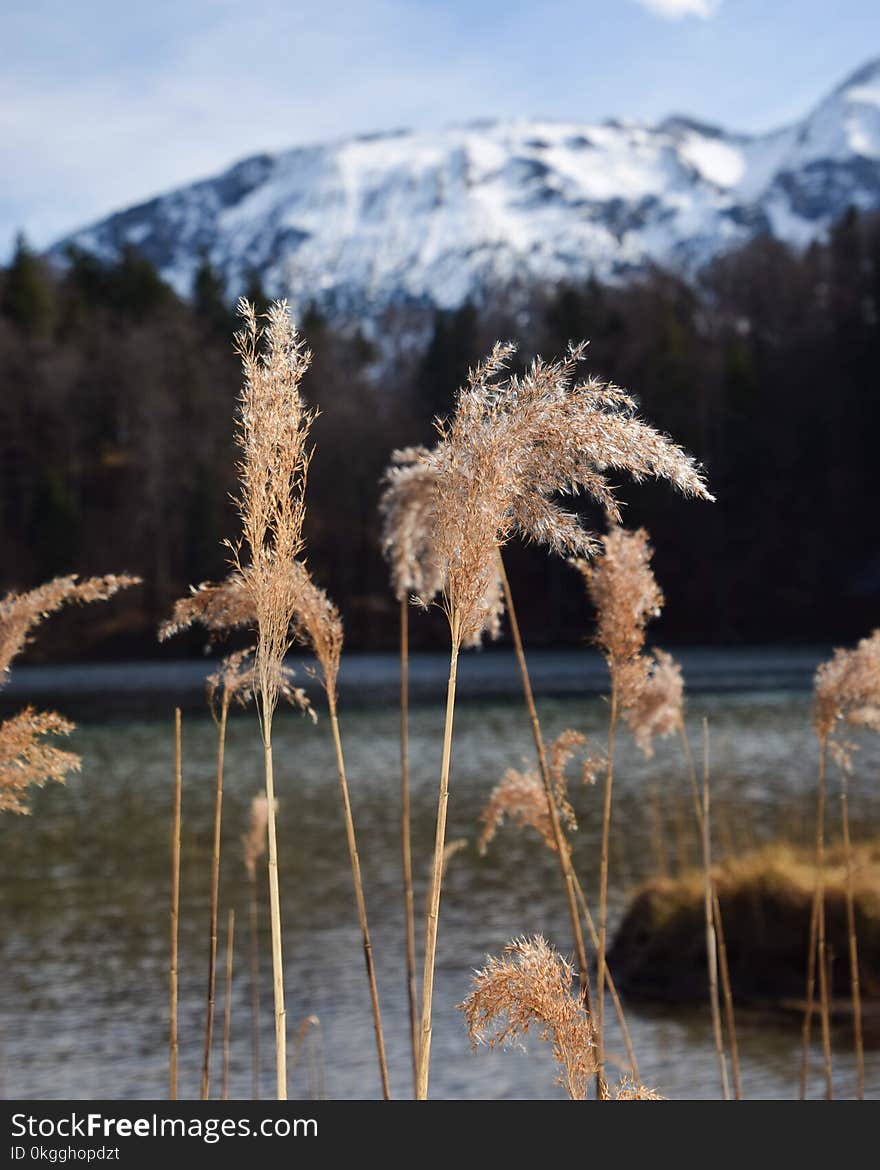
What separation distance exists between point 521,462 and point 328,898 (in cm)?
1498

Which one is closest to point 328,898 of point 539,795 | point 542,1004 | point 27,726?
point 539,795

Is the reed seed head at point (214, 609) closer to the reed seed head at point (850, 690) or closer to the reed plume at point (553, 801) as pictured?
the reed plume at point (553, 801)

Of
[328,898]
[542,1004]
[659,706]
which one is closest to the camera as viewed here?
→ [542,1004]

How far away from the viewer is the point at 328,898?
1723 cm

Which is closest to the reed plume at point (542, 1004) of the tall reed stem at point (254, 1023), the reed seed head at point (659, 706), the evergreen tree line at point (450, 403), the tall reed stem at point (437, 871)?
the tall reed stem at point (437, 871)

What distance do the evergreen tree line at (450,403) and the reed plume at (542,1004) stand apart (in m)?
57.0

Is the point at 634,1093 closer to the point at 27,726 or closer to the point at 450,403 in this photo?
the point at 27,726

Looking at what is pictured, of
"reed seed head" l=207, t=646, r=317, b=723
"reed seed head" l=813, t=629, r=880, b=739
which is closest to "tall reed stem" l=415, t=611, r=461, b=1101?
"reed seed head" l=207, t=646, r=317, b=723

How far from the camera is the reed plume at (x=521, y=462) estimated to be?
2889mm

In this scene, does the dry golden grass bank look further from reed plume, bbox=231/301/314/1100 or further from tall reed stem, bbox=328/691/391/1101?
reed plume, bbox=231/301/314/1100

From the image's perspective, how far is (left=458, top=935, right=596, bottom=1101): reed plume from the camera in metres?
3.10

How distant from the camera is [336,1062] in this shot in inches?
434

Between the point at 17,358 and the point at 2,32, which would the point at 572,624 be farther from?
the point at 2,32

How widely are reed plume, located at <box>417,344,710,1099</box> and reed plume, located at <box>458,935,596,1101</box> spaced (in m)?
0.45
